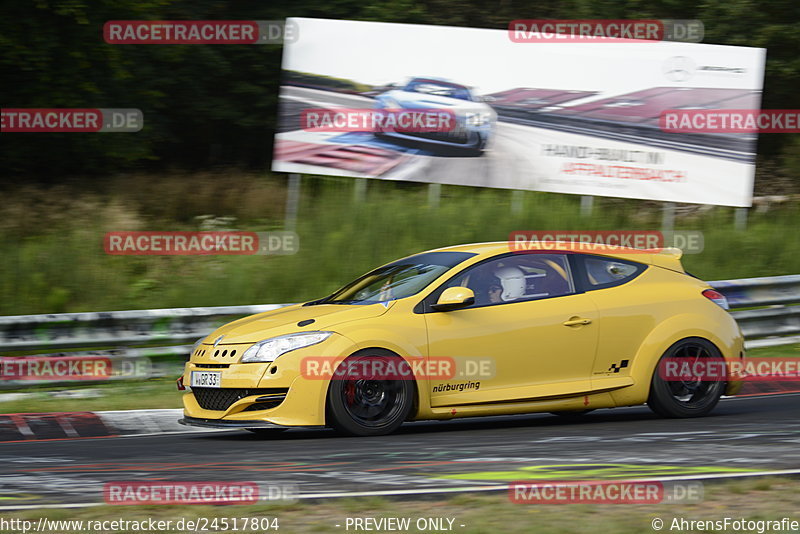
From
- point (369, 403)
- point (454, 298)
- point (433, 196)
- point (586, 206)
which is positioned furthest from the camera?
point (586, 206)

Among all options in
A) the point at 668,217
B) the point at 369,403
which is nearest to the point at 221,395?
the point at 369,403

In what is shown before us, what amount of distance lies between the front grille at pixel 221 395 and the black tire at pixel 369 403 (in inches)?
16.9

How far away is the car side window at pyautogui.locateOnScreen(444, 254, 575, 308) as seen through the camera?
8844mm

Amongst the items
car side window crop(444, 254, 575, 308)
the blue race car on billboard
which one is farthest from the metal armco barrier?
car side window crop(444, 254, 575, 308)

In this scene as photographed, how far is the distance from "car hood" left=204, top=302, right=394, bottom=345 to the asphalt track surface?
0.83 meters

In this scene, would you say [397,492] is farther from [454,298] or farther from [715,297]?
[715,297]

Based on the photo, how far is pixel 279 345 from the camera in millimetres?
8172

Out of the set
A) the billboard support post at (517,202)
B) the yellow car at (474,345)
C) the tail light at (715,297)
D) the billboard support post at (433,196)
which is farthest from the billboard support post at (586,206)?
the tail light at (715,297)

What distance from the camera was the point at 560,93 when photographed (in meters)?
17.4

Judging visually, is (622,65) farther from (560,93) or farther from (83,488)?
(83,488)

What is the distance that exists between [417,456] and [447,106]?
36.0 feet

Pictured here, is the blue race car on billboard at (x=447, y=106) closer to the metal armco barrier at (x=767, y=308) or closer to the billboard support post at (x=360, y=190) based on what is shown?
the billboard support post at (x=360, y=190)

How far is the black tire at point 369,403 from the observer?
26.7ft

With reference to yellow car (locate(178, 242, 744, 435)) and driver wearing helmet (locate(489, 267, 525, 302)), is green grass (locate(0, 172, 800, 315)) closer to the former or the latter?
yellow car (locate(178, 242, 744, 435))
